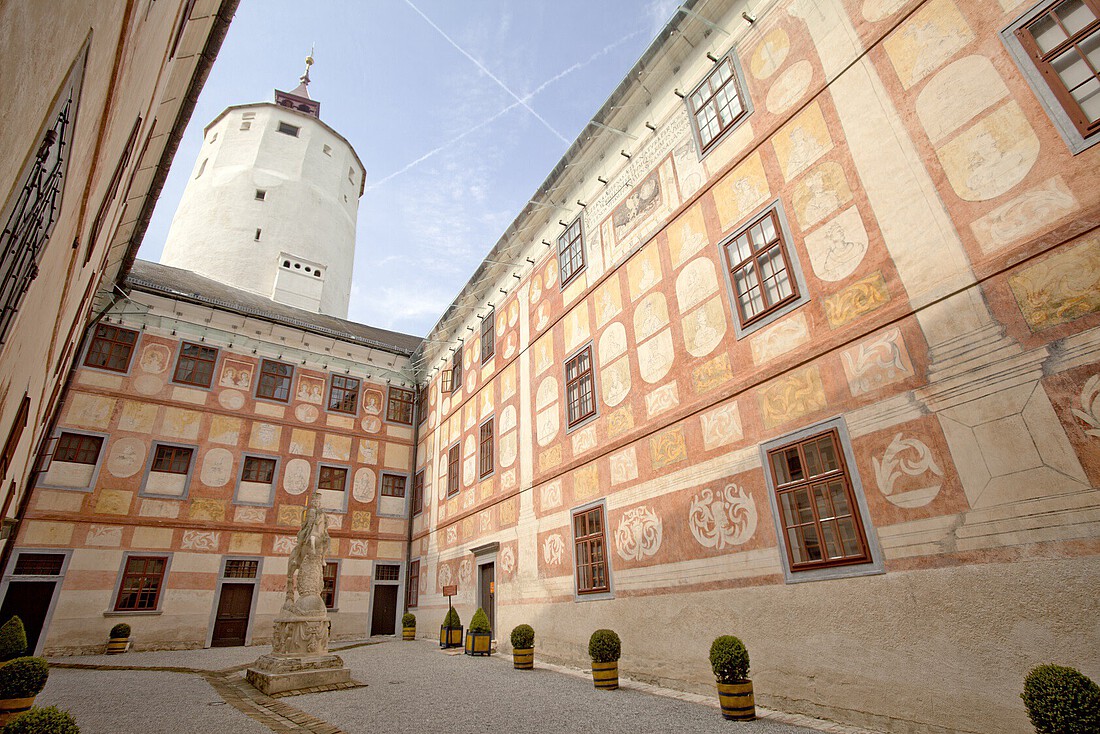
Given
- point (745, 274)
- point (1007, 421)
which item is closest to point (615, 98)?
point (745, 274)

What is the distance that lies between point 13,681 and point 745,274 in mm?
10236

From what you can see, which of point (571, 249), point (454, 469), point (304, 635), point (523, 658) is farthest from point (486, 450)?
point (304, 635)

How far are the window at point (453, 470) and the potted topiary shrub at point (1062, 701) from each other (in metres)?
15.4

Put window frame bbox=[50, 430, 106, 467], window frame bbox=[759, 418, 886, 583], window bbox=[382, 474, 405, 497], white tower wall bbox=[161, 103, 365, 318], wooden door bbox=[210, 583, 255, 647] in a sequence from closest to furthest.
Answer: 1. window frame bbox=[759, 418, 886, 583]
2. window frame bbox=[50, 430, 106, 467]
3. wooden door bbox=[210, 583, 255, 647]
4. window bbox=[382, 474, 405, 497]
5. white tower wall bbox=[161, 103, 365, 318]

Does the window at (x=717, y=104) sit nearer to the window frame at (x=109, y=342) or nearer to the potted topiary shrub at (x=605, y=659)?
the potted topiary shrub at (x=605, y=659)

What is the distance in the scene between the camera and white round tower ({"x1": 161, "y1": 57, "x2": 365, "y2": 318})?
94.1ft

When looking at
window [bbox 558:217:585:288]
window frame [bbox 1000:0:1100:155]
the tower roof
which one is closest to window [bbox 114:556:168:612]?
window [bbox 558:217:585:288]

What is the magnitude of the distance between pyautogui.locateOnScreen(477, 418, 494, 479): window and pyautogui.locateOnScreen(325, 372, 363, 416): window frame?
7.16m

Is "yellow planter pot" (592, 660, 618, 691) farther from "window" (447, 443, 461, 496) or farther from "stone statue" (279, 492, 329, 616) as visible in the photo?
"window" (447, 443, 461, 496)

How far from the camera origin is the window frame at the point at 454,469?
1766 centimetres

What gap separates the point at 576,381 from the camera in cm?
1220

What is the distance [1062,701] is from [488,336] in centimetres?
1530

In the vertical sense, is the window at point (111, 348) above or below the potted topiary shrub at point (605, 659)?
above

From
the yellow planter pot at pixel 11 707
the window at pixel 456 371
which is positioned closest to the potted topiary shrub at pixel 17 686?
the yellow planter pot at pixel 11 707
